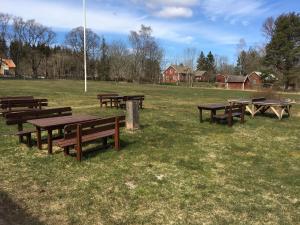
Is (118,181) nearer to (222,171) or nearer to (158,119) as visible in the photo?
(222,171)

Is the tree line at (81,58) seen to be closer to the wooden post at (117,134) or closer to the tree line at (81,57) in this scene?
the tree line at (81,57)

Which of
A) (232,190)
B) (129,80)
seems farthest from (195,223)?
(129,80)

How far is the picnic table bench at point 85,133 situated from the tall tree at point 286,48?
190 feet

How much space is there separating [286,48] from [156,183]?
60.6 metres

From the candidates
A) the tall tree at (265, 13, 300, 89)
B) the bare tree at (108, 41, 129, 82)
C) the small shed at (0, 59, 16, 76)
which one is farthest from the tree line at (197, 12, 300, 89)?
the small shed at (0, 59, 16, 76)

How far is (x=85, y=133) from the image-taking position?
7.54 metres

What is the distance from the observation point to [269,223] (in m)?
4.90

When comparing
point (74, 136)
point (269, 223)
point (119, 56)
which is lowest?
point (269, 223)

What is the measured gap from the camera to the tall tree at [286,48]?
199 ft

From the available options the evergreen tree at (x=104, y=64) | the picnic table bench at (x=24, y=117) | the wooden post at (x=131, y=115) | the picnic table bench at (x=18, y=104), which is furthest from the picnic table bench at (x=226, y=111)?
the evergreen tree at (x=104, y=64)

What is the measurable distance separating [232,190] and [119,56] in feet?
284

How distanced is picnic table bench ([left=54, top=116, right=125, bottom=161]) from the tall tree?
57.8 m

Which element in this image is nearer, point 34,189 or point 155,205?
point 155,205

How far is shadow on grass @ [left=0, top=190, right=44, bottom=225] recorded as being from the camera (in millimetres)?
4664
